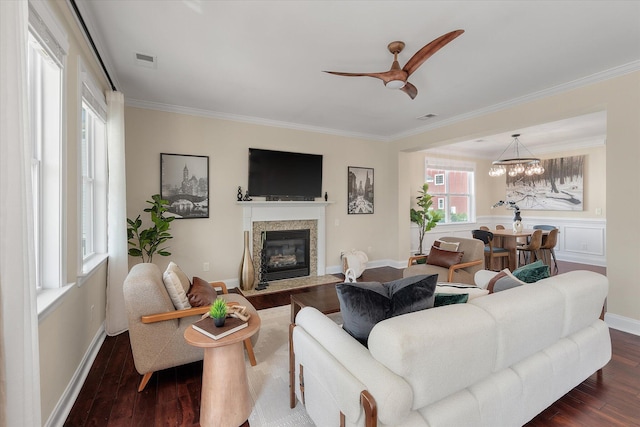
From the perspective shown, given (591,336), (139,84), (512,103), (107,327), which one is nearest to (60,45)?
(139,84)

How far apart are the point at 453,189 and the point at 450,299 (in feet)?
21.8

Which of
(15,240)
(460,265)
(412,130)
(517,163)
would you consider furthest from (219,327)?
(517,163)

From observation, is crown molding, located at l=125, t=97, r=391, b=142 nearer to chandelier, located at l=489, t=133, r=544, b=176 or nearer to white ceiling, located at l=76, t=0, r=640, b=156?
white ceiling, located at l=76, t=0, r=640, b=156

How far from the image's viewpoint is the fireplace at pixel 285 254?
4941 millimetres

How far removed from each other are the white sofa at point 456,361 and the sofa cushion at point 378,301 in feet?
0.35

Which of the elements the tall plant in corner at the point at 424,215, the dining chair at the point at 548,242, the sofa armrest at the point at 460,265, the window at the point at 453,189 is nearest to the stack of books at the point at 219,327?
the sofa armrest at the point at 460,265

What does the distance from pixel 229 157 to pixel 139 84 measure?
1.50 meters

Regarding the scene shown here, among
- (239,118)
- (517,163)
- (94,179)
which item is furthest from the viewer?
(517,163)

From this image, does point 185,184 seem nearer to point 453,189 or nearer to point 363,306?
point 363,306

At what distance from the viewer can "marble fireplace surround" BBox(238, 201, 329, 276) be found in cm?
479

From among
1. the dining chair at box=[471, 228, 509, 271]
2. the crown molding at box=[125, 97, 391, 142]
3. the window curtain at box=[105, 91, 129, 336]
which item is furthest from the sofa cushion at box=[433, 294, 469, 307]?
the crown molding at box=[125, 97, 391, 142]

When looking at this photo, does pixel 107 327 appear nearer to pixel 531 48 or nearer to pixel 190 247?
pixel 190 247

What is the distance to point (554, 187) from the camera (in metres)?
7.07

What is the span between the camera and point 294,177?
200 inches
